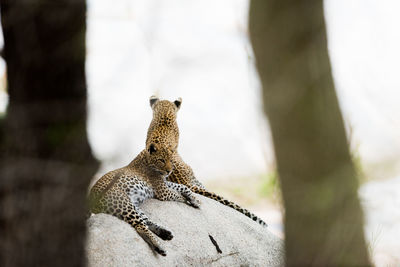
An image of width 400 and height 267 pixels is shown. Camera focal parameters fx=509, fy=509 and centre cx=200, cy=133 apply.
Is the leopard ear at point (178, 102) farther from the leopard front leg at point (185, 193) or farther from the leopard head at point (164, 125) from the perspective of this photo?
the leopard front leg at point (185, 193)

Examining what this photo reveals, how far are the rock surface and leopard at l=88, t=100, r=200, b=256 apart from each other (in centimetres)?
8

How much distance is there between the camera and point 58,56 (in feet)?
7.82

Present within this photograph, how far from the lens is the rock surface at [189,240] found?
4570mm

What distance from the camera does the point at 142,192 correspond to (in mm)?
5465

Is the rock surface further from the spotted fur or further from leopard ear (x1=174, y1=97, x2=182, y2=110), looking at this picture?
leopard ear (x1=174, y1=97, x2=182, y2=110)

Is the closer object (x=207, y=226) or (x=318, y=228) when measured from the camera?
(x=318, y=228)

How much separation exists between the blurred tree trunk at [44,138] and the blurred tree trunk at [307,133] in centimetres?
88

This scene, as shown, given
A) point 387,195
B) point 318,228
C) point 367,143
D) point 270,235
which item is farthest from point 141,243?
point 387,195

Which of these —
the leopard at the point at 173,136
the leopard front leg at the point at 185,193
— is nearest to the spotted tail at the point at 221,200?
the leopard at the point at 173,136

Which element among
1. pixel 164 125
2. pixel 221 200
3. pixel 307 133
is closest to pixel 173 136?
pixel 164 125

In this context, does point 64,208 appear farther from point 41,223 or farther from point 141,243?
point 141,243

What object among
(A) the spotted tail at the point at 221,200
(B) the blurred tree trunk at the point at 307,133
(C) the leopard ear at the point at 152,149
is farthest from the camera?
(A) the spotted tail at the point at 221,200

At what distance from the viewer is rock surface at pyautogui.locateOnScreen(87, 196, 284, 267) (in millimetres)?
4570

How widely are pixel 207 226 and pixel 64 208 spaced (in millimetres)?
3337
